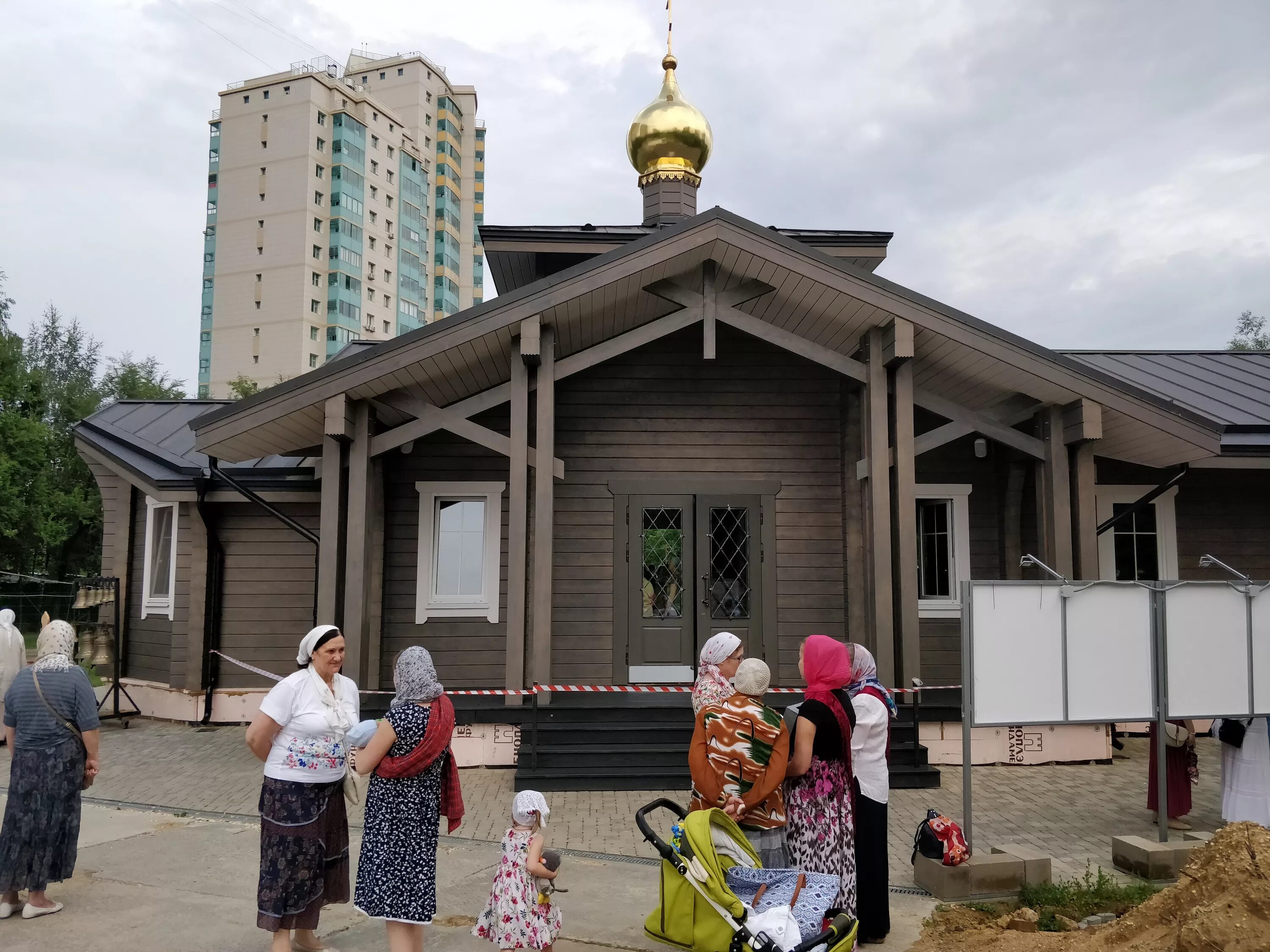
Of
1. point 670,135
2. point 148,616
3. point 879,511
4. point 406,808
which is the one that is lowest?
point 406,808

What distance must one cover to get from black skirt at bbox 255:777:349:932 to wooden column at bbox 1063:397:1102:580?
7049 mm

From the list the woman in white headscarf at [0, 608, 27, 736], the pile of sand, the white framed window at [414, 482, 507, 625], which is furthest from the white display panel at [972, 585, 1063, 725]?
the woman in white headscarf at [0, 608, 27, 736]

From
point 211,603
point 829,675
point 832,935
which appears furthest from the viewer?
point 211,603

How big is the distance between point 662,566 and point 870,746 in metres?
5.49

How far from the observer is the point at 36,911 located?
4777mm

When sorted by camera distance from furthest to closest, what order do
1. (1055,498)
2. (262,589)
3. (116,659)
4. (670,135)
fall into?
1. (670,135)
2. (116,659)
3. (262,589)
4. (1055,498)

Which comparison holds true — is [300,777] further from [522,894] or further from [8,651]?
[8,651]

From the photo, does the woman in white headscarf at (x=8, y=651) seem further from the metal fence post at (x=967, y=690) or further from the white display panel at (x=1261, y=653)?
the white display panel at (x=1261, y=653)

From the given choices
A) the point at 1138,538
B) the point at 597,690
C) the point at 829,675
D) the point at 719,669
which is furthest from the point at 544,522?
the point at 1138,538

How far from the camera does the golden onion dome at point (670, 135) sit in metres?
12.5

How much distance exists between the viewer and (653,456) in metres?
10.1

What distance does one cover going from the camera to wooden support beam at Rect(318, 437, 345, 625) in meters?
8.25

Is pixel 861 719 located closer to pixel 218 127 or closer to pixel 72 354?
pixel 72 354

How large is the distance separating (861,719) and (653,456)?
586 cm
